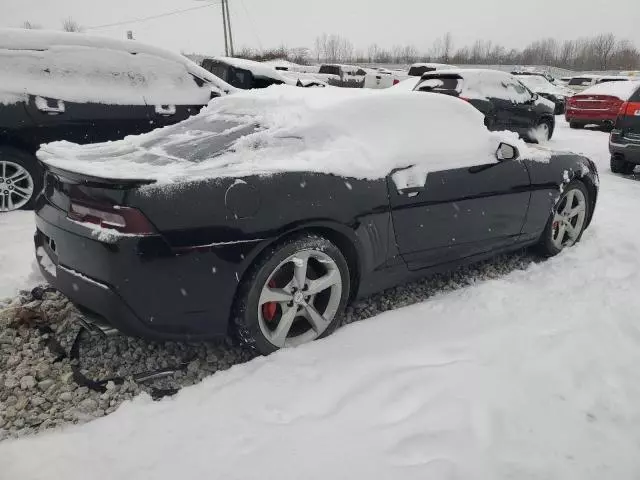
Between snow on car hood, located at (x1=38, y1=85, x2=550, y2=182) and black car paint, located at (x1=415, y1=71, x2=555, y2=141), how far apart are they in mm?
6638

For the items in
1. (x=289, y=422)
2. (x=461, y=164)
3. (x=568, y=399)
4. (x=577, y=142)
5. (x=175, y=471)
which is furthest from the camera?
(x=577, y=142)

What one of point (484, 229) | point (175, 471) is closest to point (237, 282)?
point (175, 471)

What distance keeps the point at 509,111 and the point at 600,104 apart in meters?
4.83

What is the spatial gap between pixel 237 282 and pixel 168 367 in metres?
0.59

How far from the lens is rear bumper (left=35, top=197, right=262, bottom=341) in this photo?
2.13 m

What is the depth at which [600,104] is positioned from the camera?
43.1ft

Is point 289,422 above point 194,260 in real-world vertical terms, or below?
below

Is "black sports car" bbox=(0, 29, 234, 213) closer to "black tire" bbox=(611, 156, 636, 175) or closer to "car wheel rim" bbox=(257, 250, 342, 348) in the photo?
"car wheel rim" bbox=(257, 250, 342, 348)

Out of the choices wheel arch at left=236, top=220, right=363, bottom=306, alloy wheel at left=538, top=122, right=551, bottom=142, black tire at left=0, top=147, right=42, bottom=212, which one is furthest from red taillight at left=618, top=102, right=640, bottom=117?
black tire at left=0, top=147, right=42, bottom=212

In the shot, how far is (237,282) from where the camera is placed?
2375mm

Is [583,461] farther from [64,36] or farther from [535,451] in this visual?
[64,36]

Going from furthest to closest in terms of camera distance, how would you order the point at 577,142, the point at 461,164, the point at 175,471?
1. the point at 577,142
2. the point at 461,164
3. the point at 175,471

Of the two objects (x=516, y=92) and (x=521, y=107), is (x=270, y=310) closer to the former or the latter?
(x=521, y=107)

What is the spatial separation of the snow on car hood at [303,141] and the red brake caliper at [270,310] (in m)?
0.69
